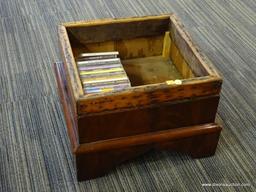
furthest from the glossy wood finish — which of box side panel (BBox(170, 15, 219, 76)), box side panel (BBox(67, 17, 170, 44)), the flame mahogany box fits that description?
box side panel (BBox(67, 17, 170, 44))

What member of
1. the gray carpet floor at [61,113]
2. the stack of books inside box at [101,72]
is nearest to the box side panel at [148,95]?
the stack of books inside box at [101,72]

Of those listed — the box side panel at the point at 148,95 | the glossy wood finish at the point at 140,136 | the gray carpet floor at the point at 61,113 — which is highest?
the box side panel at the point at 148,95

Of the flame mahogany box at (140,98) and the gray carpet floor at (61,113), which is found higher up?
the flame mahogany box at (140,98)

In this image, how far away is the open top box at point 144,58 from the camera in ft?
4.11

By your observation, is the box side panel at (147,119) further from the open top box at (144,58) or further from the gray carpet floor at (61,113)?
the gray carpet floor at (61,113)

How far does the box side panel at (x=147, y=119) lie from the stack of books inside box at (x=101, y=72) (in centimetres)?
13

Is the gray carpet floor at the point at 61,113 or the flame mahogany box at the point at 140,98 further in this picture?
the gray carpet floor at the point at 61,113

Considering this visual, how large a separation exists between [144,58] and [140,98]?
1.47ft

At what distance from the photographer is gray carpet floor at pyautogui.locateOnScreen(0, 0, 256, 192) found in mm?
1447

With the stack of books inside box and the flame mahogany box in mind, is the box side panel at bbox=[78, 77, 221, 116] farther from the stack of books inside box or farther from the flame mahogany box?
the stack of books inside box

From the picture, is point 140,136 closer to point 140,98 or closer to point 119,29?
point 140,98

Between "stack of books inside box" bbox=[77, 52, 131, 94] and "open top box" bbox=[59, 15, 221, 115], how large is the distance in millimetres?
64

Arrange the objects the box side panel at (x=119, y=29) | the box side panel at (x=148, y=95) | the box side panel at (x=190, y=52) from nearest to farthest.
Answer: the box side panel at (x=148, y=95)
the box side panel at (x=190, y=52)
the box side panel at (x=119, y=29)

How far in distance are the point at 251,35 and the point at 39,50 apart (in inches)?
50.3
